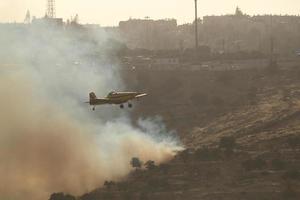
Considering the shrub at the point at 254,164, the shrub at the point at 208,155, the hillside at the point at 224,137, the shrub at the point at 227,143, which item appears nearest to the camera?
the hillside at the point at 224,137

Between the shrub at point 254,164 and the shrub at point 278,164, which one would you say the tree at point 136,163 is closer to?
the shrub at point 254,164

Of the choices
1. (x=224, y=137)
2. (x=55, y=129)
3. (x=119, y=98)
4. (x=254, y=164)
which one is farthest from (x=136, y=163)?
(x=224, y=137)

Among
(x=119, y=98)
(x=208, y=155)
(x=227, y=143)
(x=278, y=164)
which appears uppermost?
(x=119, y=98)

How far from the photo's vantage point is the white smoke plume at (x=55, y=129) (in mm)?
89062

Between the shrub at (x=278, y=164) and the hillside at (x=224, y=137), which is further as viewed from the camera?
the shrub at (x=278, y=164)

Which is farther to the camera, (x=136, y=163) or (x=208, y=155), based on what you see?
(x=208, y=155)

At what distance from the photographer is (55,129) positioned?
9494 cm

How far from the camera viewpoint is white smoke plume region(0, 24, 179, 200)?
292ft

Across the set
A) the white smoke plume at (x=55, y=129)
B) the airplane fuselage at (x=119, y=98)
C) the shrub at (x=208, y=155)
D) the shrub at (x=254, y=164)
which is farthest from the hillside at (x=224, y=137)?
the airplane fuselage at (x=119, y=98)

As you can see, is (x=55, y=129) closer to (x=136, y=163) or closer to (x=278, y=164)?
(x=136, y=163)

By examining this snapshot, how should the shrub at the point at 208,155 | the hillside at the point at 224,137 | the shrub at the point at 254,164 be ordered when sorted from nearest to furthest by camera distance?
the hillside at the point at 224,137
the shrub at the point at 254,164
the shrub at the point at 208,155

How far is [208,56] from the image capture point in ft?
579

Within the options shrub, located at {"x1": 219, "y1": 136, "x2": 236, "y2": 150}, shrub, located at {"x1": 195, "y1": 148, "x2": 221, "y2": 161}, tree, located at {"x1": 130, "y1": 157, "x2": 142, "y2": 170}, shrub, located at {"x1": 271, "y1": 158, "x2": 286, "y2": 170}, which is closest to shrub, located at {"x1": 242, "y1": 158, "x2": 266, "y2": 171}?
shrub, located at {"x1": 271, "y1": 158, "x2": 286, "y2": 170}

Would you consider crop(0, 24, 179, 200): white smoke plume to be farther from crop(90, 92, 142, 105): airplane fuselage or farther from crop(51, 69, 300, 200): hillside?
crop(90, 92, 142, 105): airplane fuselage
